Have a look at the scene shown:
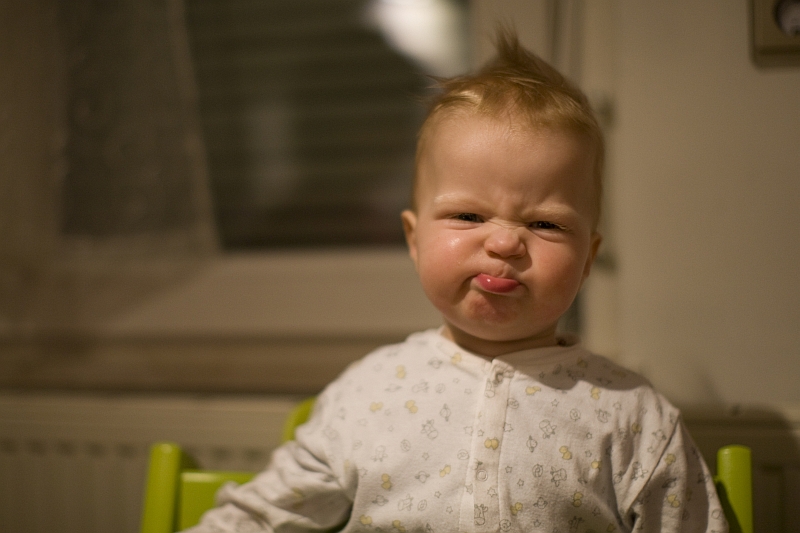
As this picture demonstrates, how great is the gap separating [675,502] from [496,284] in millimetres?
299

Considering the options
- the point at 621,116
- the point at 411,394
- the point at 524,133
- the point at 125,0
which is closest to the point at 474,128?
the point at 524,133

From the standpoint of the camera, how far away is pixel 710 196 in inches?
35.0

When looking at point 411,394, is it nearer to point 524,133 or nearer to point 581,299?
point 524,133

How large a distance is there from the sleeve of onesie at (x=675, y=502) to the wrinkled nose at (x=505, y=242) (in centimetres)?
27

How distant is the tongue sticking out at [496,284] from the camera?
2.00ft

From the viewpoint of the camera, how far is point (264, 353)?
1.26 m

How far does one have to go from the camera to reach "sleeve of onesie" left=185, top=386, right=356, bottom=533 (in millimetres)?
684

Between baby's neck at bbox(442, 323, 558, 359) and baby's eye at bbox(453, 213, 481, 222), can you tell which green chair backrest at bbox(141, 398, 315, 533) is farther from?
baby's eye at bbox(453, 213, 481, 222)

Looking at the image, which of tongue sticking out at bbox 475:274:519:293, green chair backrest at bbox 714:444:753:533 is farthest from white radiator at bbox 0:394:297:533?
green chair backrest at bbox 714:444:753:533

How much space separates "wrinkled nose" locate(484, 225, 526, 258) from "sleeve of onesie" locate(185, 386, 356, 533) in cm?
30

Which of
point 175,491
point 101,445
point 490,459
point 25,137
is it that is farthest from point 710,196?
point 25,137

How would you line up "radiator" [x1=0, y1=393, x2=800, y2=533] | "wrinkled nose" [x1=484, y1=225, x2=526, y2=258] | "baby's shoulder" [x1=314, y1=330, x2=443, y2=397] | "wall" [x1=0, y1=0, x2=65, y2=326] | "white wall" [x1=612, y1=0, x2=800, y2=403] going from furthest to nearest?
"wall" [x1=0, y1=0, x2=65, y2=326], "radiator" [x1=0, y1=393, x2=800, y2=533], "white wall" [x1=612, y1=0, x2=800, y2=403], "baby's shoulder" [x1=314, y1=330, x2=443, y2=397], "wrinkled nose" [x1=484, y1=225, x2=526, y2=258]

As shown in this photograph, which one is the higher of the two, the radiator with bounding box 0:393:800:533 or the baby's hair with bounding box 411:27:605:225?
the baby's hair with bounding box 411:27:605:225

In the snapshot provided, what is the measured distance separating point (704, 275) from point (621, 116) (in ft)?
0.92
